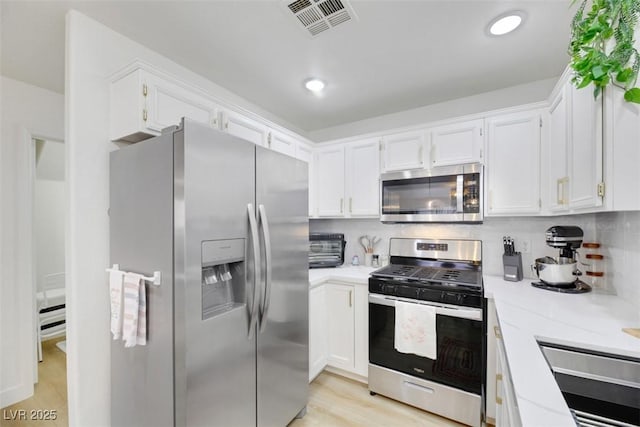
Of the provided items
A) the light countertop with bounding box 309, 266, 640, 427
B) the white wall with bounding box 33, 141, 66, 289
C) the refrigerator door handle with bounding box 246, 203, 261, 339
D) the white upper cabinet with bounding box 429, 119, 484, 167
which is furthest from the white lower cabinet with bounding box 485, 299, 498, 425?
the white wall with bounding box 33, 141, 66, 289

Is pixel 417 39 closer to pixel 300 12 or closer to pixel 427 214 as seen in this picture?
pixel 300 12

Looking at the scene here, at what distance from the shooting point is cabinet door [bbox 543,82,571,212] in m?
1.63

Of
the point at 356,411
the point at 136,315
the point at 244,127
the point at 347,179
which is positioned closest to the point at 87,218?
the point at 136,315

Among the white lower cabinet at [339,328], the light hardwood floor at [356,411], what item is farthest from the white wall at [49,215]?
the light hardwood floor at [356,411]

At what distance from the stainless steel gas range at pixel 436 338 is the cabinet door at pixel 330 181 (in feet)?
2.97

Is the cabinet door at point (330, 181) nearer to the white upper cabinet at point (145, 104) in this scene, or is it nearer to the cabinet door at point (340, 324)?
the cabinet door at point (340, 324)

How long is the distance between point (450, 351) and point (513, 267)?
0.86 metres

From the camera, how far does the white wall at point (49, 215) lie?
3.44 metres

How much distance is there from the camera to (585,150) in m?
1.36

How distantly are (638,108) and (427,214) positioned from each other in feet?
4.59

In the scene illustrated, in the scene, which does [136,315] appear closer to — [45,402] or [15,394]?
[45,402]

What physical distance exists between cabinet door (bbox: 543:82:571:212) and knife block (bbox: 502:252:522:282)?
17.7 inches

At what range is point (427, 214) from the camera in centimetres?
235

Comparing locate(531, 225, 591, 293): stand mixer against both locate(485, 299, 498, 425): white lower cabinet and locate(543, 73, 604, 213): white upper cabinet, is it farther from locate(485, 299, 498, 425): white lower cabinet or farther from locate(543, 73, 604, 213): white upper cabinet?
locate(485, 299, 498, 425): white lower cabinet
